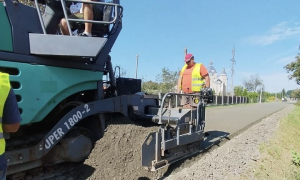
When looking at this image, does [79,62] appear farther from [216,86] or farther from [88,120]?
[216,86]

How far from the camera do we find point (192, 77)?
19.3 feet

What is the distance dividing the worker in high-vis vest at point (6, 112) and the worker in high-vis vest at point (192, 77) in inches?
161

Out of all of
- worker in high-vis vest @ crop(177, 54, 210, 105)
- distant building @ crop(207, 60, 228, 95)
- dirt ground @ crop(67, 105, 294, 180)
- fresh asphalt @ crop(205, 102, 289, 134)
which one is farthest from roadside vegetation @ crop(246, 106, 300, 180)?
distant building @ crop(207, 60, 228, 95)

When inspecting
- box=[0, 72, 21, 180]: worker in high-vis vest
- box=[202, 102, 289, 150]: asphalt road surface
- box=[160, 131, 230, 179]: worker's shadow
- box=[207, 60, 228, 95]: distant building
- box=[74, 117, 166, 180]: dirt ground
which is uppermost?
box=[207, 60, 228, 95]: distant building

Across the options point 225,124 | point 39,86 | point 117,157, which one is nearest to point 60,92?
point 39,86

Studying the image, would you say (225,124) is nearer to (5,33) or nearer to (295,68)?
(5,33)

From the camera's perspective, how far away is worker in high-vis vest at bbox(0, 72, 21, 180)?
1707 millimetres

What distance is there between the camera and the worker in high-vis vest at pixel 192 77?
19.0 ft

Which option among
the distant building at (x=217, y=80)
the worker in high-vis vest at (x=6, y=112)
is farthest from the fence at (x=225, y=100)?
the worker in high-vis vest at (x=6, y=112)

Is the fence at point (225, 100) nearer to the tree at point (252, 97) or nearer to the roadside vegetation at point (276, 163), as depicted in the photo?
the tree at point (252, 97)

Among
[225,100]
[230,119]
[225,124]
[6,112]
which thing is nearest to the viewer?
[6,112]

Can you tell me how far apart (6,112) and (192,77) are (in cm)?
461

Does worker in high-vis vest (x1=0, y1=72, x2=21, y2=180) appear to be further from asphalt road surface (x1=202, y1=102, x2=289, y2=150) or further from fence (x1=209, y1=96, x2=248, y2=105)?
fence (x1=209, y1=96, x2=248, y2=105)

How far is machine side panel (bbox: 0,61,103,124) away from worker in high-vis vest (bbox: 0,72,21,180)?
3.17 feet
